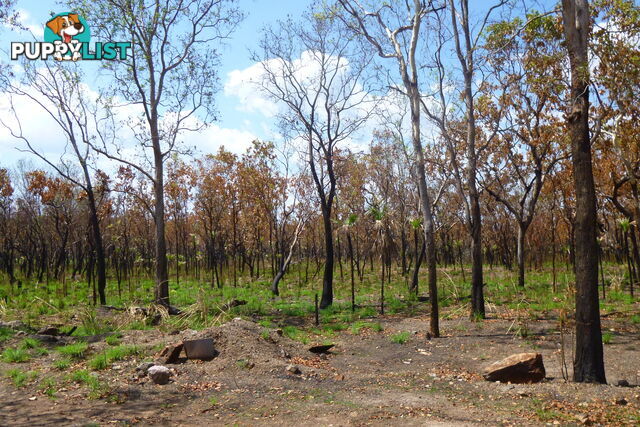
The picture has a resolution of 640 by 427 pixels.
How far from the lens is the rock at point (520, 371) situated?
27.8 ft

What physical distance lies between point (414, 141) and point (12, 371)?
1051 centimetres

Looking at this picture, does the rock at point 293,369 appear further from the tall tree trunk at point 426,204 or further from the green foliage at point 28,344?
the green foliage at point 28,344

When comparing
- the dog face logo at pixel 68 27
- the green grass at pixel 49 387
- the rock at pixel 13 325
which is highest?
the dog face logo at pixel 68 27

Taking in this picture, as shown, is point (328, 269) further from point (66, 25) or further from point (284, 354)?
point (66, 25)

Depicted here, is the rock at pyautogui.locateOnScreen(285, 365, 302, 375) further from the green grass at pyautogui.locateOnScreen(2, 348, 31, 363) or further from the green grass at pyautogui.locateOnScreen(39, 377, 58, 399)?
the green grass at pyautogui.locateOnScreen(2, 348, 31, 363)

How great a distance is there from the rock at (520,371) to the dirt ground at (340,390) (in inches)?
9.6

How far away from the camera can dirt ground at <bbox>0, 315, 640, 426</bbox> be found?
6.82m

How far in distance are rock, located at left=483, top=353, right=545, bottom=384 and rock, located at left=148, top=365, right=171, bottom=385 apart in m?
5.77

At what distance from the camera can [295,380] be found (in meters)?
8.98

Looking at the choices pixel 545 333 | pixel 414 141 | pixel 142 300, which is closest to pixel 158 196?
pixel 142 300

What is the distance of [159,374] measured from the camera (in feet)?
27.9

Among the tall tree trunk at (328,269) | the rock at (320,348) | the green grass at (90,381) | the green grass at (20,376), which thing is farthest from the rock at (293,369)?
the tall tree trunk at (328,269)

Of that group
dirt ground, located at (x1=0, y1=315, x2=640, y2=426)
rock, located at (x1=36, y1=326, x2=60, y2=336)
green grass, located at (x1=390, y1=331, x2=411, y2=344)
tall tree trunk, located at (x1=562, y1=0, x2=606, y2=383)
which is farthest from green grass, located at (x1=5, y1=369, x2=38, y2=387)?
tall tree trunk, located at (x1=562, y1=0, x2=606, y2=383)

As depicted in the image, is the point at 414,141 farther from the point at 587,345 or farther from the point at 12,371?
the point at 12,371
